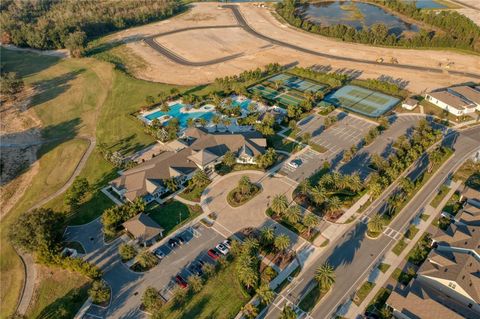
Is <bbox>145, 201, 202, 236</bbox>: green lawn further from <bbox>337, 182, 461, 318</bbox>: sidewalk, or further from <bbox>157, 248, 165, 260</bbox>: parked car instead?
<bbox>337, 182, 461, 318</bbox>: sidewalk

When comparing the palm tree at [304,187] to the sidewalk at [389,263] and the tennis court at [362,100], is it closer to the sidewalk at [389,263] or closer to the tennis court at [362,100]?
the sidewalk at [389,263]

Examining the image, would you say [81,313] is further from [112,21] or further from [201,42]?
[112,21]

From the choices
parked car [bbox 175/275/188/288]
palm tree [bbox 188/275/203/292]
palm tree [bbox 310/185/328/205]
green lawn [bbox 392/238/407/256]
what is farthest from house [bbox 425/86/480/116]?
parked car [bbox 175/275/188/288]

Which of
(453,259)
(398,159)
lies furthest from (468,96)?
(453,259)

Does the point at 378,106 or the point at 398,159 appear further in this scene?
the point at 378,106

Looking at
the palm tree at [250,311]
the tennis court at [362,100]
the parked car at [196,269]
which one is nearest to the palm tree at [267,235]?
the parked car at [196,269]

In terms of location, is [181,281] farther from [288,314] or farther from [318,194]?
[318,194]
